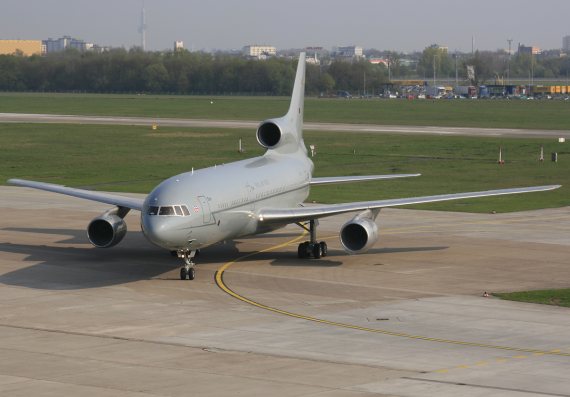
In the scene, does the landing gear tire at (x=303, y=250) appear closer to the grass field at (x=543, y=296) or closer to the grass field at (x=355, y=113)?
the grass field at (x=543, y=296)

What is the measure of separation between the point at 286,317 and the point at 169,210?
7685mm

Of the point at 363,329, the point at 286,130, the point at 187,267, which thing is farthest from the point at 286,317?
the point at 286,130

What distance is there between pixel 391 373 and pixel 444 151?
75.0 metres

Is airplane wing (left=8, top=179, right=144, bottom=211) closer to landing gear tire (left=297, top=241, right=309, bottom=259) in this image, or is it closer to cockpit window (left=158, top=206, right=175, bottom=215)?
cockpit window (left=158, top=206, right=175, bottom=215)

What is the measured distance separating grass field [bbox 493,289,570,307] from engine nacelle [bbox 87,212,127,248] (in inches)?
623

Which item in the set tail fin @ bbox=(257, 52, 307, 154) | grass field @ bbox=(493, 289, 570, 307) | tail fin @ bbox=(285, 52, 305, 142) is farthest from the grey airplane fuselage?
grass field @ bbox=(493, 289, 570, 307)

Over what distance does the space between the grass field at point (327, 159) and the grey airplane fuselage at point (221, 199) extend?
15.5 m

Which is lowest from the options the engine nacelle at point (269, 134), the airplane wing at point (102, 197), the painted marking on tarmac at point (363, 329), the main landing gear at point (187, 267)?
the painted marking on tarmac at point (363, 329)

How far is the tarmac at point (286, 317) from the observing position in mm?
28719

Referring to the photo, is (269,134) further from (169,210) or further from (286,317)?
(286,317)

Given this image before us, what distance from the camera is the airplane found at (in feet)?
140

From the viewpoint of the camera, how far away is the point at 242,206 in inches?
1836

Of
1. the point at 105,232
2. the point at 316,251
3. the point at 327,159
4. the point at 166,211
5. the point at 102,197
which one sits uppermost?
the point at 166,211

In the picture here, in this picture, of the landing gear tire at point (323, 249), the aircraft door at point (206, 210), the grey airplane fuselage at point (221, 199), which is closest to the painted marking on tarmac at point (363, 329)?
the grey airplane fuselage at point (221, 199)
